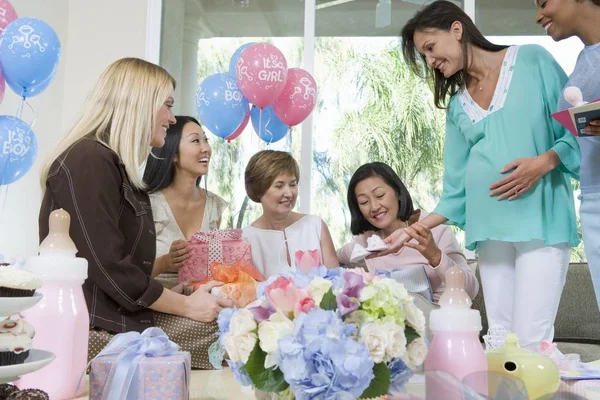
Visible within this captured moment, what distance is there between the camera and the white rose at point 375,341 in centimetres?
84

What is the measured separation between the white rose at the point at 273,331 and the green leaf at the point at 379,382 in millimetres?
126

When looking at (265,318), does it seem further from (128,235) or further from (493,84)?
(493,84)

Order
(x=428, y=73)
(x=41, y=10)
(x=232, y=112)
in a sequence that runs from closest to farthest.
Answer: (x=428, y=73) → (x=232, y=112) → (x=41, y=10)

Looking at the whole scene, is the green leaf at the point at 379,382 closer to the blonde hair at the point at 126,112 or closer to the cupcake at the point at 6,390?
the cupcake at the point at 6,390

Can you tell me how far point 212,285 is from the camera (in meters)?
2.04

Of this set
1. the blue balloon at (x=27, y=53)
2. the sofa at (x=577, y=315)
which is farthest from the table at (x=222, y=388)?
the sofa at (x=577, y=315)

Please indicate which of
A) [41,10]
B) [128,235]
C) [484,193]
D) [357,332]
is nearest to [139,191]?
[128,235]

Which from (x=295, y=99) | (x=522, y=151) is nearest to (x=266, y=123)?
(x=295, y=99)

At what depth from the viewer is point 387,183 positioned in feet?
9.07

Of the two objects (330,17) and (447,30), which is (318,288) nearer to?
(447,30)

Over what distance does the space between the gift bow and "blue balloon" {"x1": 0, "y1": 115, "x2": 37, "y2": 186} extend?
91 centimetres

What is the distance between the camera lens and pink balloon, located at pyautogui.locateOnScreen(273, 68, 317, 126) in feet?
10.9

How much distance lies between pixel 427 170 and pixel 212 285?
2490 millimetres

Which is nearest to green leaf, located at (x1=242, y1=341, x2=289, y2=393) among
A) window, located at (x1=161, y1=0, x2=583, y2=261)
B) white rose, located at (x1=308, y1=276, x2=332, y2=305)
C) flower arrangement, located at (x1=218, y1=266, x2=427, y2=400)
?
flower arrangement, located at (x1=218, y1=266, x2=427, y2=400)
